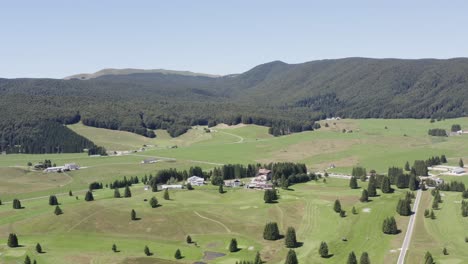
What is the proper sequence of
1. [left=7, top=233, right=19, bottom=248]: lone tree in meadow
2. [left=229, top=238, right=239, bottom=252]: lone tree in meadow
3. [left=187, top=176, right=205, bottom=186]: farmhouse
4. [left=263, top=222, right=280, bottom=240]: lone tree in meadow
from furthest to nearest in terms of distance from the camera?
[left=187, top=176, right=205, bottom=186]: farmhouse < [left=263, top=222, right=280, bottom=240]: lone tree in meadow < [left=7, top=233, right=19, bottom=248]: lone tree in meadow < [left=229, top=238, right=239, bottom=252]: lone tree in meadow

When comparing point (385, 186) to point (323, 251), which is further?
point (385, 186)

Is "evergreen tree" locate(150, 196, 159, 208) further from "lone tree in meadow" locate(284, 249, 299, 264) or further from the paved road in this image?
the paved road

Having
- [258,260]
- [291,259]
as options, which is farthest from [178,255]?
[291,259]

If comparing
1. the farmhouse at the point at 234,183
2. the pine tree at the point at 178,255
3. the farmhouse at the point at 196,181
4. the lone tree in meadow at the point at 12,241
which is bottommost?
Answer: the pine tree at the point at 178,255

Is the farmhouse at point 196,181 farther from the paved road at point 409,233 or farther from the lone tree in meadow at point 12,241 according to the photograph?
the lone tree in meadow at point 12,241

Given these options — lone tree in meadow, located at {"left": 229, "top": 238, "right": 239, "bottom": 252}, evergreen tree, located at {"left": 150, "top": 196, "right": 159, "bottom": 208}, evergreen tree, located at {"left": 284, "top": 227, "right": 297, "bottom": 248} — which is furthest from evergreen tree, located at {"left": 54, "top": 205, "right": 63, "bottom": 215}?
evergreen tree, located at {"left": 284, "top": 227, "right": 297, "bottom": 248}

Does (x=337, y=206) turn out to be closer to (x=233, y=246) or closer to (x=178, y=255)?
(x=233, y=246)

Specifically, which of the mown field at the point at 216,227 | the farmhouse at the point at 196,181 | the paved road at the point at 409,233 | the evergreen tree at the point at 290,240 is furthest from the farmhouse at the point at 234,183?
the evergreen tree at the point at 290,240

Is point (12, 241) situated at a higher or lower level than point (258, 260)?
higher

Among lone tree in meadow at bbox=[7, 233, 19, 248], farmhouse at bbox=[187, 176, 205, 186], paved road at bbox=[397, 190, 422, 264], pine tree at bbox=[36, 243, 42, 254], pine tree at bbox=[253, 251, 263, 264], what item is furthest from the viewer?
farmhouse at bbox=[187, 176, 205, 186]
